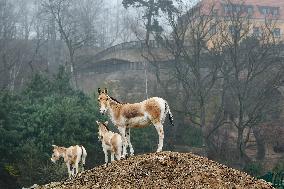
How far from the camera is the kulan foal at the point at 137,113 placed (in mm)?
11586

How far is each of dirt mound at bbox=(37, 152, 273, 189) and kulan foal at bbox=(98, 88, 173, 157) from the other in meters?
1.36

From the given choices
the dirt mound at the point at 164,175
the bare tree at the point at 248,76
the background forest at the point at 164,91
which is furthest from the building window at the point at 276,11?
the dirt mound at the point at 164,175

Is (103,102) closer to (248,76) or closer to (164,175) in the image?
(164,175)

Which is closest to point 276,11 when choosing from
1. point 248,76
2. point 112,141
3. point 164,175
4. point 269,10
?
point 269,10

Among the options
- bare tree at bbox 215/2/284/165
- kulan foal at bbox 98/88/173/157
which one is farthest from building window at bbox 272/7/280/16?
kulan foal at bbox 98/88/173/157

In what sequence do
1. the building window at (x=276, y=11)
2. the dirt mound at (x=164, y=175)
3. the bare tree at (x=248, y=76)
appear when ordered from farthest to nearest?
the building window at (x=276, y=11), the bare tree at (x=248, y=76), the dirt mound at (x=164, y=175)

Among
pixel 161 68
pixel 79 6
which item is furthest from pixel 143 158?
pixel 79 6

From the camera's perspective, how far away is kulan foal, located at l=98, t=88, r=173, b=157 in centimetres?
1159

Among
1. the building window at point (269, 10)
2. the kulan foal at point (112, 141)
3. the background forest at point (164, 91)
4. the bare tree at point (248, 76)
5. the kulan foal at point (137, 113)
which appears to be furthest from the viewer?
the building window at point (269, 10)

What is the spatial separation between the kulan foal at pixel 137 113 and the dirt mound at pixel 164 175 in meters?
1.36

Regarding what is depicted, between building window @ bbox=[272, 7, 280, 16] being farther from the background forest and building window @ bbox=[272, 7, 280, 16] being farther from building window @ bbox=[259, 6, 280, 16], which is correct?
the background forest

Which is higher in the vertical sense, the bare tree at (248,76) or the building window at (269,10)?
the building window at (269,10)

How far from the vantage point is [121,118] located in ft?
39.6

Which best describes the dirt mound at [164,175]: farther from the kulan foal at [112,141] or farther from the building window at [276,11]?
the building window at [276,11]
